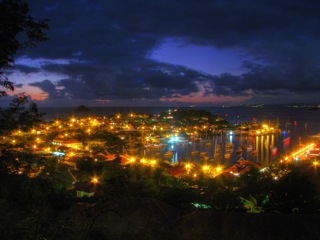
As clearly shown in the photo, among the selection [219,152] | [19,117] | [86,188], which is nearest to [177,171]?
[86,188]

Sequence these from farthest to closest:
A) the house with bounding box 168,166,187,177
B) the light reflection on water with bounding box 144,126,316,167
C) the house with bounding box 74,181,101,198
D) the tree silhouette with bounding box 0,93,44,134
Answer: the light reflection on water with bounding box 144,126,316,167
the house with bounding box 168,166,187,177
the house with bounding box 74,181,101,198
the tree silhouette with bounding box 0,93,44,134

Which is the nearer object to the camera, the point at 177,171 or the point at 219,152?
the point at 177,171

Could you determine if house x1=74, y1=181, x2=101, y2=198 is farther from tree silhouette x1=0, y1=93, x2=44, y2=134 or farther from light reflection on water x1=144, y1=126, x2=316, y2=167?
light reflection on water x1=144, y1=126, x2=316, y2=167

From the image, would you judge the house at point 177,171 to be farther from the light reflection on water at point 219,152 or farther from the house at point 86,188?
the light reflection on water at point 219,152

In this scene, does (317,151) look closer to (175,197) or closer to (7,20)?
(175,197)

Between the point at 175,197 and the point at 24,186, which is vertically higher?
the point at 24,186

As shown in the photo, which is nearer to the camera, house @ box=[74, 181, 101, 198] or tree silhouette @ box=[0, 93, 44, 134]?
tree silhouette @ box=[0, 93, 44, 134]

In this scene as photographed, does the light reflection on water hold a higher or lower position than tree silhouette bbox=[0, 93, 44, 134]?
lower

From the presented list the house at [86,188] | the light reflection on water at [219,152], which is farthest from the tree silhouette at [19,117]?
the light reflection on water at [219,152]

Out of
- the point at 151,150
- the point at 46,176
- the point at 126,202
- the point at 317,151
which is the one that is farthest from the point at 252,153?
the point at 46,176

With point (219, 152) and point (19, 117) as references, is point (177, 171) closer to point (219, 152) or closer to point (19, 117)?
point (19, 117)

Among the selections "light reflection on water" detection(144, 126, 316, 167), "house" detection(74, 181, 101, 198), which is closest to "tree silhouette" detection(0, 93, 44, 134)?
"house" detection(74, 181, 101, 198)
